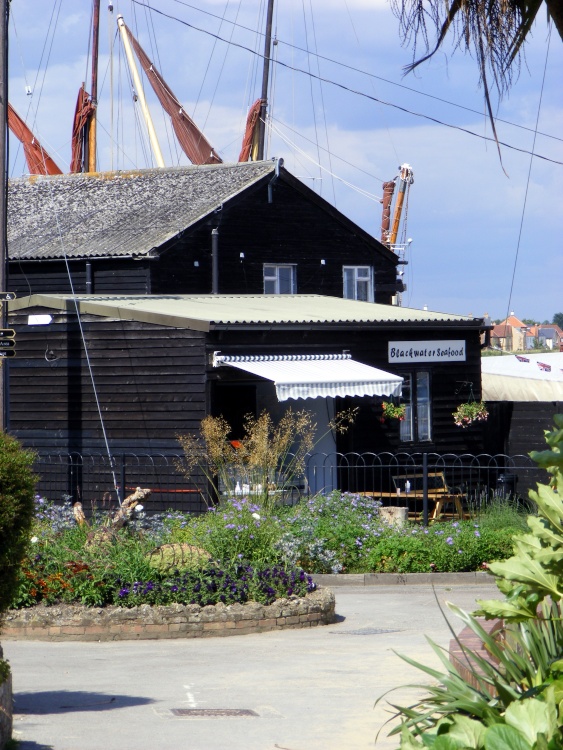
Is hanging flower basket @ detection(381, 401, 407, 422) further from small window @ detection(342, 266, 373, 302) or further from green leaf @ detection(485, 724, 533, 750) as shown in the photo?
green leaf @ detection(485, 724, 533, 750)

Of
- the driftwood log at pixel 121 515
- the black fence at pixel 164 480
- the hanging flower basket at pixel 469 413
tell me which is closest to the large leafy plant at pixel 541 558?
the driftwood log at pixel 121 515

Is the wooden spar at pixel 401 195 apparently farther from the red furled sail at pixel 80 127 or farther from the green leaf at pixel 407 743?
the green leaf at pixel 407 743

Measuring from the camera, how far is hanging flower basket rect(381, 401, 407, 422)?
2377 centimetres

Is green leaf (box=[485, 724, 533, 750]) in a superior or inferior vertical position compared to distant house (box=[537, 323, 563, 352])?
inferior

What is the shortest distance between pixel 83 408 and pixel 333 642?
11.5 meters

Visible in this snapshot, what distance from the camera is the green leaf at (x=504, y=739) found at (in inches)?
150

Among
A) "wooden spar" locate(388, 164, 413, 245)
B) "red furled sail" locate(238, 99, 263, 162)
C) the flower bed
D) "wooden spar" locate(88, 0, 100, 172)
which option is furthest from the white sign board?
"wooden spar" locate(388, 164, 413, 245)

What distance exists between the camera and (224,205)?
3058 centimetres

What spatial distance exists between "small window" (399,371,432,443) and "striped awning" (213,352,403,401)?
83.9 inches

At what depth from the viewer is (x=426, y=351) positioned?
2483 centimetres

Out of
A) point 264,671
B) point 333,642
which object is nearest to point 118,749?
point 264,671

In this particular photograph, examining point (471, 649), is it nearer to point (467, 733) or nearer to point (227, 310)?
point (467, 733)

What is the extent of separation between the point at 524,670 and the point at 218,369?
1589 centimetres

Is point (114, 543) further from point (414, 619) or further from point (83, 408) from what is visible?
point (83, 408)
